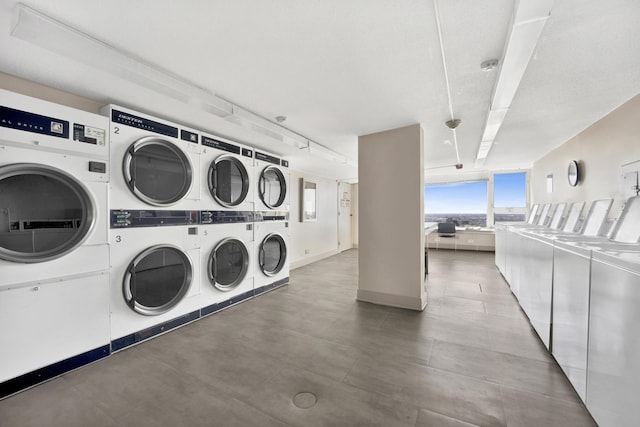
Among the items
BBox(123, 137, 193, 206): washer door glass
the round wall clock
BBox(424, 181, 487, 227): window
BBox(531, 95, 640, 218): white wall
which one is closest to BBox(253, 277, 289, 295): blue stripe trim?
BBox(123, 137, 193, 206): washer door glass

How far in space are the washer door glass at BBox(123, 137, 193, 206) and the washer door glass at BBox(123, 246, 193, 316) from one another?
56cm

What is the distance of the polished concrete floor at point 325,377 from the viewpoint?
159 cm

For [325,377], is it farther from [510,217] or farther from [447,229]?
[510,217]

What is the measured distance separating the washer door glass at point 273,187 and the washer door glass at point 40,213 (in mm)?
2205

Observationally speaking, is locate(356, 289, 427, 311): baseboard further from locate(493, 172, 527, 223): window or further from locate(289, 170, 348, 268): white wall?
locate(493, 172, 527, 223): window

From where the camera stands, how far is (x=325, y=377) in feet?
6.40

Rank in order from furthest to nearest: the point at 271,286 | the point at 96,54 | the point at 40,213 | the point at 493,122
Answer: the point at 271,286
the point at 493,122
the point at 40,213
the point at 96,54

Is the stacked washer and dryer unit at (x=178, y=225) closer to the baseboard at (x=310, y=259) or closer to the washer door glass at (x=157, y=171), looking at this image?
the washer door glass at (x=157, y=171)

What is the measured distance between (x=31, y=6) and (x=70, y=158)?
3.49 feet

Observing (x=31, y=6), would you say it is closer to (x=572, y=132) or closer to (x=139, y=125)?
(x=139, y=125)

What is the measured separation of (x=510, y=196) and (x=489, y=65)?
6.78m

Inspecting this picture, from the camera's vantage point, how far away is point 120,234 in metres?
2.35

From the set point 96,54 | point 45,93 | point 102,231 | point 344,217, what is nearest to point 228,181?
point 102,231

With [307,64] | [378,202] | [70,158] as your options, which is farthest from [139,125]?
[378,202]
